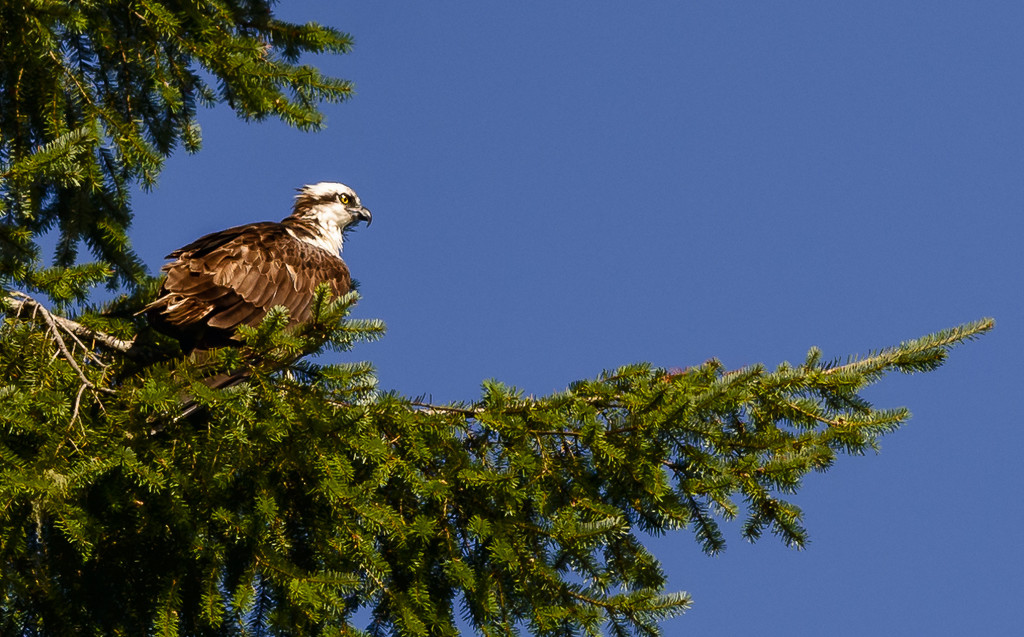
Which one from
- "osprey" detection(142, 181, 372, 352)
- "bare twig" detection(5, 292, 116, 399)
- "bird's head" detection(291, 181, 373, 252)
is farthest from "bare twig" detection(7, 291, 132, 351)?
"bird's head" detection(291, 181, 373, 252)

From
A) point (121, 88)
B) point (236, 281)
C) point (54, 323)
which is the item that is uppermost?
point (121, 88)

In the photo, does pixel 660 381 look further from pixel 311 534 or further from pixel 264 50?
pixel 264 50

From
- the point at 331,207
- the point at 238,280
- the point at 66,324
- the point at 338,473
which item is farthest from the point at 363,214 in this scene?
the point at 338,473

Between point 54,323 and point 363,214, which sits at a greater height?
point 363,214

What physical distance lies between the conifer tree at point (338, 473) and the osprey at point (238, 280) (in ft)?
1.22

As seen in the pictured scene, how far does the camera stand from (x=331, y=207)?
755 cm

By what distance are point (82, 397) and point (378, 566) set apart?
1.20 m

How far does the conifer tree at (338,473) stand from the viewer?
3.81 meters

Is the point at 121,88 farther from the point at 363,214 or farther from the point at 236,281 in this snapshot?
the point at 363,214

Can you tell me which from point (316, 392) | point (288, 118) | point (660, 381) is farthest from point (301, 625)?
point (288, 118)

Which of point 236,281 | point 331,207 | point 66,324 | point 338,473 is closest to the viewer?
point 338,473

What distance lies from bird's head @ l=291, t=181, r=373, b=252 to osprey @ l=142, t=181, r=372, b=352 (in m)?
0.77

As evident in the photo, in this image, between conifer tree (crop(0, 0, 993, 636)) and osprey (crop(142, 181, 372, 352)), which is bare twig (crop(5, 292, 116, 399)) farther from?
osprey (crop(142, 181, 372, 352))

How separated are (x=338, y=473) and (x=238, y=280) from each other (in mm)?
1701
